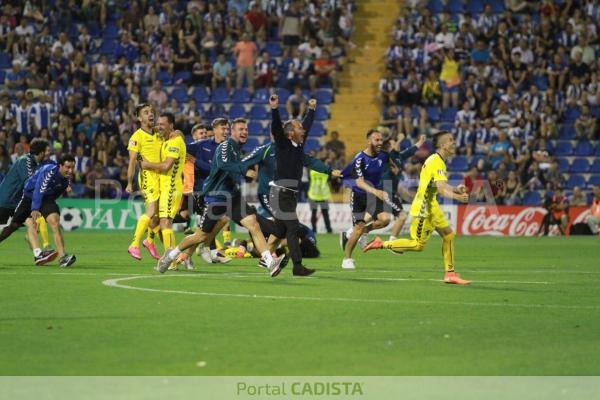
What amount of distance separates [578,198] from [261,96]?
33.3 ft

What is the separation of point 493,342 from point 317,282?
598cm

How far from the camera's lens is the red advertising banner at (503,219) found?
34562mm

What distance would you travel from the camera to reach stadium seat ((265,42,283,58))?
3903cm

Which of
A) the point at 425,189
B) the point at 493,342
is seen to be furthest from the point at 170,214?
the point at 493,342

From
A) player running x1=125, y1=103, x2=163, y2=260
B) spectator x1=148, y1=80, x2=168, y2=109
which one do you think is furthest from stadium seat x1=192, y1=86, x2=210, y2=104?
player running x1=125, y1=103, x2=163, y2=260

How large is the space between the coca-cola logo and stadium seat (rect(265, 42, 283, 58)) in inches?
340

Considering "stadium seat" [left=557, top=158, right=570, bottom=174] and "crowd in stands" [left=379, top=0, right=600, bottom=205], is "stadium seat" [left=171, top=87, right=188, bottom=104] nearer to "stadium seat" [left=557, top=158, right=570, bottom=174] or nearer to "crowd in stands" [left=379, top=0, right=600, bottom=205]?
"crowd in stands" [left=379, top=0, right=600, bottom=205]

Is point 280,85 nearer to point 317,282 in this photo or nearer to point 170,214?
point 170,214

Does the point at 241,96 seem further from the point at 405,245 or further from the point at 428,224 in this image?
the point at 428,224

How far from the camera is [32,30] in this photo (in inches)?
1533

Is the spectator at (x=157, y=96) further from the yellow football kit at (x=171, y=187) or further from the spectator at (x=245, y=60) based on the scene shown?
the yellow football kit at (x=171, y=187)

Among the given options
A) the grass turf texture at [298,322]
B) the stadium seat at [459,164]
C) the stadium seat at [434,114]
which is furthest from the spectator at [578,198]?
the grass turf texture at [298,322]

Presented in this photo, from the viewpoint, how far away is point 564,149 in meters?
36.9

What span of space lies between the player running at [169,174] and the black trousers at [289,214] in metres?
2.57
